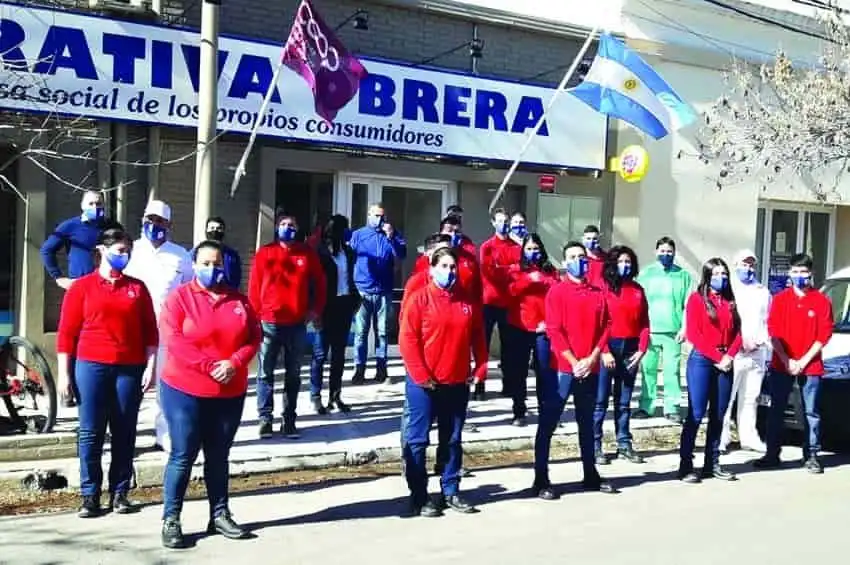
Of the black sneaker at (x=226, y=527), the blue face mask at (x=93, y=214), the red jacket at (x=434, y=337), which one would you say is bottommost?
the black sneaker at (x=226, y=527)

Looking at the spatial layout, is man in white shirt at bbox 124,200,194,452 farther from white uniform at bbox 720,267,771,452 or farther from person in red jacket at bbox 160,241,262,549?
white uniform at bbox 720,267,771,452

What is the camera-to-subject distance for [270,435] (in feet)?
29.6

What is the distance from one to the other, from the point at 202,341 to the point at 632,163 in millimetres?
9620

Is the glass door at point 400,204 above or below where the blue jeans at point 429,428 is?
above

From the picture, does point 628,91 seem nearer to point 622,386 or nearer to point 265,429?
point 622,386

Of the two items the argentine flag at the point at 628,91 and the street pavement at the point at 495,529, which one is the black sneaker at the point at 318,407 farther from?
the argentine flag at the point at 628,91

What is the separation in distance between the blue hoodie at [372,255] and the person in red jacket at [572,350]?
11.7 feet

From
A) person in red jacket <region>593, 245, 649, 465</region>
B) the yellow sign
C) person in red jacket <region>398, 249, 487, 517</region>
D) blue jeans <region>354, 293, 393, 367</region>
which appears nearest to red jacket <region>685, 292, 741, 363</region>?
person in red jacket <region>593, 245, 649, 465</region>

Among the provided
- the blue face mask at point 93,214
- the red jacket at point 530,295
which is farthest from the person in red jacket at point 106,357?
the red jacket at point 530,295

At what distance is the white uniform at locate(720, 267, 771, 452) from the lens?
9438 mm

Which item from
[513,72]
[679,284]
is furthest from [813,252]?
Answer: [679,284]

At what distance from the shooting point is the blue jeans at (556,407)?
25.5 ft

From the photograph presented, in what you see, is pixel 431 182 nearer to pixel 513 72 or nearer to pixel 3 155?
pixel 513 72

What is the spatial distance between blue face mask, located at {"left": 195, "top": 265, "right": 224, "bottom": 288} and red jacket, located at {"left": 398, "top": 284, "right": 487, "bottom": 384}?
4.56 ft
